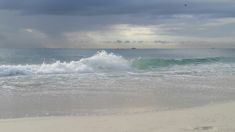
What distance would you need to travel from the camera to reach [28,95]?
11.9 meters

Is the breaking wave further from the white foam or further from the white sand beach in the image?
the white sand beach

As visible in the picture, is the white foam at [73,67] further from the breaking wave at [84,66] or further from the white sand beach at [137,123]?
the white sand beach at [137,123]

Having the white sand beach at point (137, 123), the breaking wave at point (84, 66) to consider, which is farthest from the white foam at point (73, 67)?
the white sand beach at point (137, 123)

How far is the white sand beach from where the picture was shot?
686 cm

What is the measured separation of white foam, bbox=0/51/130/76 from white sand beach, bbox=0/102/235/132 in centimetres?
1568

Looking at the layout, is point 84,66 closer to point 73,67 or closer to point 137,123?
point 73,67

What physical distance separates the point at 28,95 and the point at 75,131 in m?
5.46

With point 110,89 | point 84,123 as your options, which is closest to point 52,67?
point 110,89

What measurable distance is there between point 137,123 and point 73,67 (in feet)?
63.7

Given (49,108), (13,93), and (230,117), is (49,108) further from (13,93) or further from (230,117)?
(230,117)

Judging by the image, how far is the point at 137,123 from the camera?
24.2 ft

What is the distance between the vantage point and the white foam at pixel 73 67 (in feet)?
79.0

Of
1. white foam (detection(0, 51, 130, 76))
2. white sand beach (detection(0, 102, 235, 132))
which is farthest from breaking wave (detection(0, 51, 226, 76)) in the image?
white sand beach (detection(0, 102, 235, 132))

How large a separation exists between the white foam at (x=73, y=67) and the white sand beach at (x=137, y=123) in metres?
15.7
